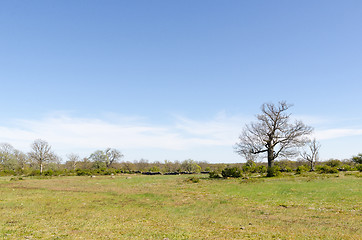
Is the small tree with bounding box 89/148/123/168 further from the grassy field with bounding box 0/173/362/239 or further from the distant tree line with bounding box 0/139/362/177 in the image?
the grassy field with bounding box 0/173/362/239

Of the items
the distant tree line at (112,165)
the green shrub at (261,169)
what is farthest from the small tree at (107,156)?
the green shrub at (261,169)

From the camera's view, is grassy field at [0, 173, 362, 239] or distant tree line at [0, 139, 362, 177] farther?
distant tree line at [0, 139, 362, 177]

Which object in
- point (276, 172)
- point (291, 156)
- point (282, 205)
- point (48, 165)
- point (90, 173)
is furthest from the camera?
point (48, 165)

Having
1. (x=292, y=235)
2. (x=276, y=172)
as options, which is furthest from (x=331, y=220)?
(x=276, y=172)

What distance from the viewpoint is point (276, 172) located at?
40.8m

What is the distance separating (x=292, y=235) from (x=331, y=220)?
13.1 feet

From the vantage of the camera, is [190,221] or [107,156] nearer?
[190,221]

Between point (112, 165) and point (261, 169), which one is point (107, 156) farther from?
point (261, 169)

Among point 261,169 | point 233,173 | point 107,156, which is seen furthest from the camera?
point 107,156

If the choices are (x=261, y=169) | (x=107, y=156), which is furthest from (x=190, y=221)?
(x=107, y=156)

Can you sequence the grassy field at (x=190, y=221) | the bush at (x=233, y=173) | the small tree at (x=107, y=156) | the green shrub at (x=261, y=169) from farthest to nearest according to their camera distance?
the small tree at (x=107, y=156), the green shrub at (x=261, y=169), the bush at (x=233, y=173), the grassy field at (x=190, y=221)

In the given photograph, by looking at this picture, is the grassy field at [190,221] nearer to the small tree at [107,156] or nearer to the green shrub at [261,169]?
the green shrub at [261,169]

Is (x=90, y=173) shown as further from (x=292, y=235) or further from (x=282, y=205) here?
(x=292, y=235)

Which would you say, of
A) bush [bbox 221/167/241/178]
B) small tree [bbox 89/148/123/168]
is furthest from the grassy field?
small tree [bbox 89/148/123/168]
